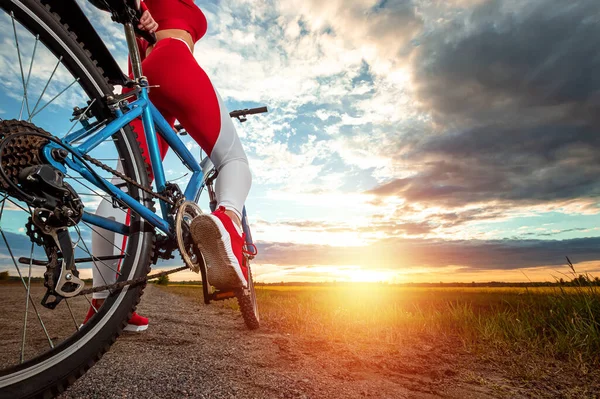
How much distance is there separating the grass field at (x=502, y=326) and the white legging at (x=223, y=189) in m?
1.49

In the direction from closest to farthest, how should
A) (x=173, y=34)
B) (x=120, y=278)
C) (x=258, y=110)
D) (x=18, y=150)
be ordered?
(x=18, y=150), (x=120, y=278), (x=173, y=34), (x=258, y=110)

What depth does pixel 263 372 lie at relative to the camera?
1929 mm

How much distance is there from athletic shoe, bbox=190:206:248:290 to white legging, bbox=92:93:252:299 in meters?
0.34

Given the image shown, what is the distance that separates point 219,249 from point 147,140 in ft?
3.05

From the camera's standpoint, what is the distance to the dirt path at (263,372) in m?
1.64

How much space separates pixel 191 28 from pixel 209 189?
1631 millimetres

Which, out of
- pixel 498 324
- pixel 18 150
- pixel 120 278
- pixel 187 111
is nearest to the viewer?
pixel 18 150

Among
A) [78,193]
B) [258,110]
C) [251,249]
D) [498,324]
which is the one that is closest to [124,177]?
[78,193]

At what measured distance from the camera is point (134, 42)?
7.02 ft

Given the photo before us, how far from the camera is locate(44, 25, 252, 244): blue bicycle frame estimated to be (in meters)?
1.73

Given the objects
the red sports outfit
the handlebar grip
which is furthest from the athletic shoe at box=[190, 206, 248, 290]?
the handlebar grip

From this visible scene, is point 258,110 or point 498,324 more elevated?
point 258,110

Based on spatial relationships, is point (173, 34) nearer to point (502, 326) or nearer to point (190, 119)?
point (190, 119)

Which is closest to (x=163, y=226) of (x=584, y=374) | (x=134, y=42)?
(x=134, y=42)
